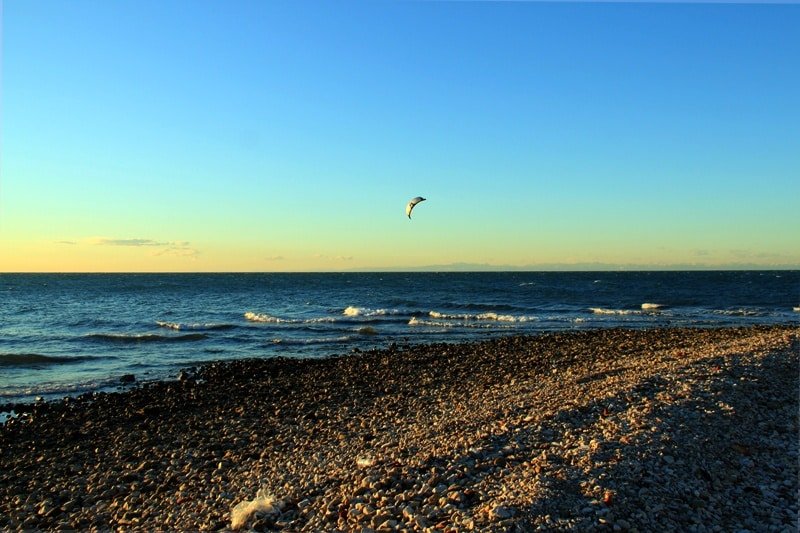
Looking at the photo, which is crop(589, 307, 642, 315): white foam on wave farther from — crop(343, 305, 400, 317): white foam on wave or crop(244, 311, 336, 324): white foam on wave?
crop(244, 311, 336, 324): white foam on wave

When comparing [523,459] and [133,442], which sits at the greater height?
[523,459]

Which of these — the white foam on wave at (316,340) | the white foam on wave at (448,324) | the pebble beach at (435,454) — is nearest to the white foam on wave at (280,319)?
the white foam on wave at (448,324)

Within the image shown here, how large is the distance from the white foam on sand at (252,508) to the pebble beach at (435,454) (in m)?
0.02

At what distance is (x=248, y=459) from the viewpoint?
9.49m

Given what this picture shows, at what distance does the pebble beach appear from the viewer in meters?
6.09

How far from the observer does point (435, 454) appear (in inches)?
298

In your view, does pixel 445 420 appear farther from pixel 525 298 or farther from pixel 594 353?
pixel 525 298

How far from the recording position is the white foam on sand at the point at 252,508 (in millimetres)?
6430

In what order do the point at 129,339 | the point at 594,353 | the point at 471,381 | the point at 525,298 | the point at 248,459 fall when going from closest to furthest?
the point at 248,459
the point at 471,381
the point at 594,353
the point at 129,339
the point at 525,298

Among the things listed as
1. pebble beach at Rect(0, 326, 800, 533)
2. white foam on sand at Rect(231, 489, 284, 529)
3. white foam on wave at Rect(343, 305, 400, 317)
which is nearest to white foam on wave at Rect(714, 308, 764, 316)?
white foam on wave at Rect(343, 305, 400, 317)

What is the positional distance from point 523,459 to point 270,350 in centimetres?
1956

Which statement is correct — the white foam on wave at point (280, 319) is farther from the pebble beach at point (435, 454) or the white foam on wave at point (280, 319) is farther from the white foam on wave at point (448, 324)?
the pebble beach at point (435, 454)

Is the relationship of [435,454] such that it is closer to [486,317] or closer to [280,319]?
[486,317]

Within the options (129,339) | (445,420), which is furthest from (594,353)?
(129,339)
